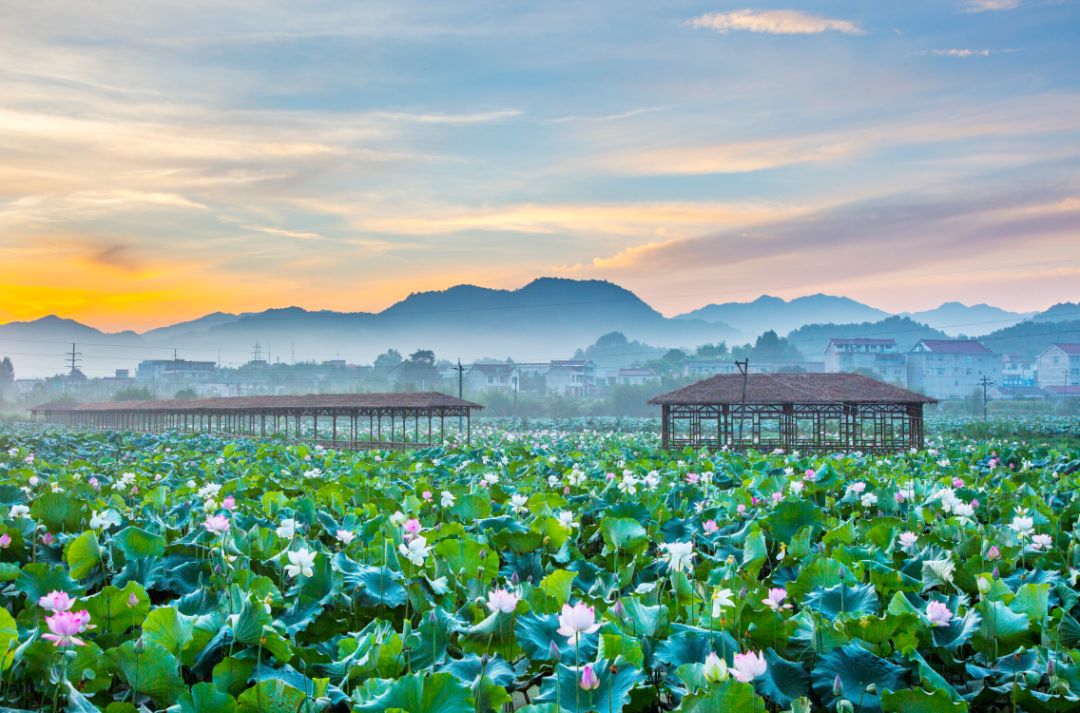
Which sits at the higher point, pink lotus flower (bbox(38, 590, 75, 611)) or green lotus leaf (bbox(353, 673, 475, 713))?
pink lotus flower (bbox(38, 590, 75, 611))

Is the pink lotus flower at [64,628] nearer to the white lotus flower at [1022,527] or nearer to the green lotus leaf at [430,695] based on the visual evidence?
the green lotus leaf at [430,695]

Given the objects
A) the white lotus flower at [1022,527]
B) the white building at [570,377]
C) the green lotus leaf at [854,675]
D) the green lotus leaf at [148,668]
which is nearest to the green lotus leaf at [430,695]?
the green lotus leaf at [148,668]

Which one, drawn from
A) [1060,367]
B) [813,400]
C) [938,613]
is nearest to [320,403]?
[813,400]

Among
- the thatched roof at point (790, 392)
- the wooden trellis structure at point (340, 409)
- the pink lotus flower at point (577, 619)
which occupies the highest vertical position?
the pink lotus flower at point (577, 619)

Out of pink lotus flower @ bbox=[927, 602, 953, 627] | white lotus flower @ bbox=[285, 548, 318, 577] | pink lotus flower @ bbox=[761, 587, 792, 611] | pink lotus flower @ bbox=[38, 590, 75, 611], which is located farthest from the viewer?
white lotus flower @ bbox=[285, 548, 318, 577]

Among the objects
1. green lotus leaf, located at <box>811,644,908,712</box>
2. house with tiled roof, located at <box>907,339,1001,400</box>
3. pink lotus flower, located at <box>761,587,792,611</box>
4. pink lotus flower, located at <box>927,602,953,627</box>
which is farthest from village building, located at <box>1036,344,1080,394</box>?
green lotus leaf, located at <box>811,644,908,712</box>

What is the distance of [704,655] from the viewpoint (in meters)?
2.94

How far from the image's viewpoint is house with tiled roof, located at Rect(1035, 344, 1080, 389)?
123 meters

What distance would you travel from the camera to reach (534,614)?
10.1 ft

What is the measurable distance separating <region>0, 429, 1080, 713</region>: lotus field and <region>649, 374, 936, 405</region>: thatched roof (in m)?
27.8

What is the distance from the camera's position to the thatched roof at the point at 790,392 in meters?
33.2

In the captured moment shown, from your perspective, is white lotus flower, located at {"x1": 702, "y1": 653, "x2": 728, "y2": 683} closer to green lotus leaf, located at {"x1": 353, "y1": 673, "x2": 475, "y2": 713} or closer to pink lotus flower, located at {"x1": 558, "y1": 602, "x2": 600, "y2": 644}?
pink lotus flower, located at {"x1": 558, "y1": 602, "x2": 600, "y2": 644}

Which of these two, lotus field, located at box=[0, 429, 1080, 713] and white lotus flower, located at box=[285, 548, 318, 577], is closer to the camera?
lotus field, located at box=[0, 429, 1080, 713]

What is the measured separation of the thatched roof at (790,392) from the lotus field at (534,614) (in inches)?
1094
